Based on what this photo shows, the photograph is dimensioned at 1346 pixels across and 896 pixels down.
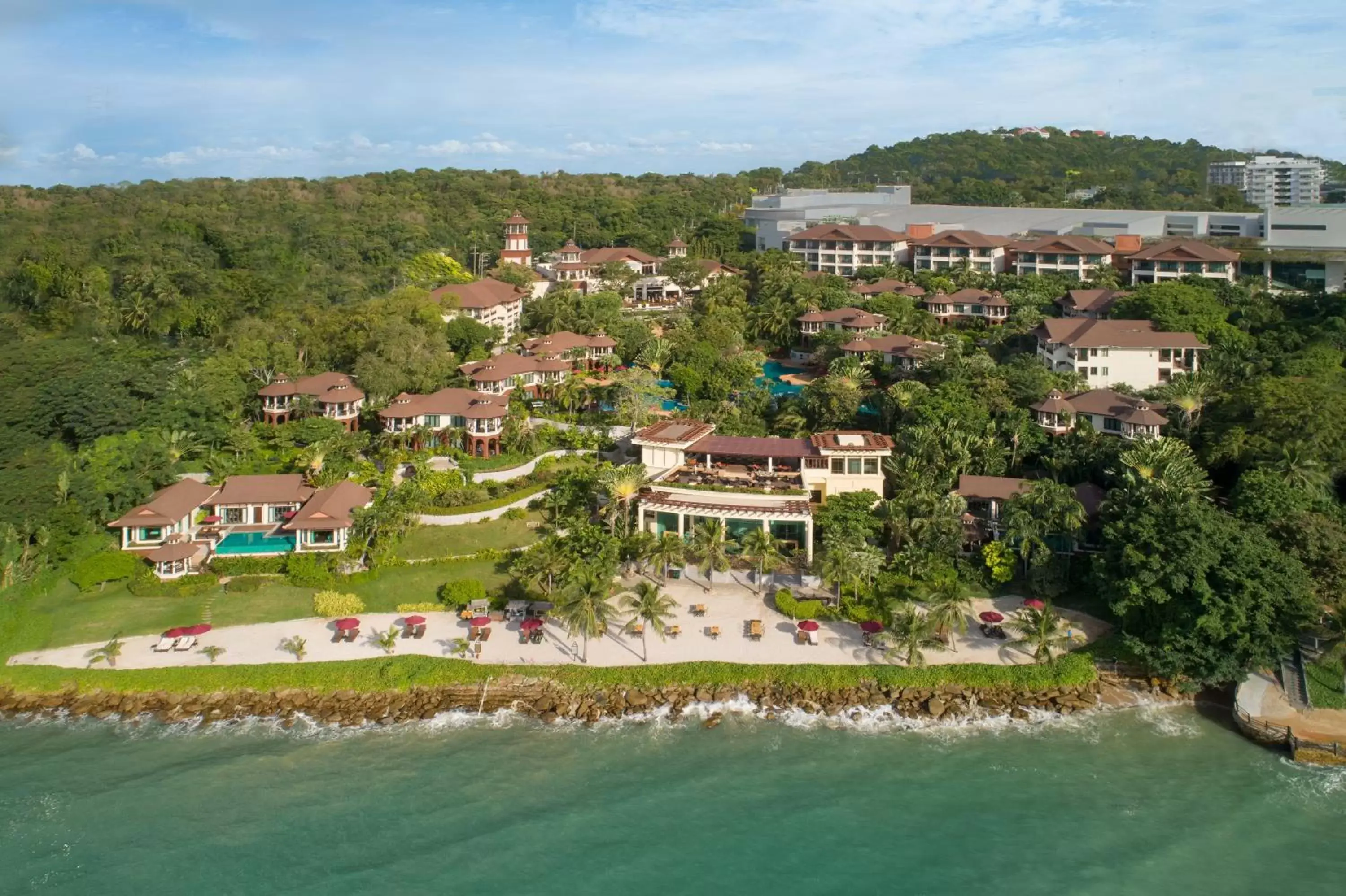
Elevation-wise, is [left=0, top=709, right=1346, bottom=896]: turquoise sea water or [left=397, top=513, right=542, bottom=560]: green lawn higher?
[left=397, top=513, right=542, bottom=560]: green lawn

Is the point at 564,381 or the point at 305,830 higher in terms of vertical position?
the point at 564,381

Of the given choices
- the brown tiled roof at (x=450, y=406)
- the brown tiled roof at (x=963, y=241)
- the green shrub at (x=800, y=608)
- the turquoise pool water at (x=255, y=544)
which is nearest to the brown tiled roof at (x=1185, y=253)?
the brown tiled roof at (x=963, y=241)

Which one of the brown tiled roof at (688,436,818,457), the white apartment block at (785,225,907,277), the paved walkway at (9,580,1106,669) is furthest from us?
the white apartment block at (785,225,907,277)

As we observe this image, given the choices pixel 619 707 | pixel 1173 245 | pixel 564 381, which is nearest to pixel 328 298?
pixel 564 381

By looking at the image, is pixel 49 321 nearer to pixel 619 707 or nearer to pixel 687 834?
pixel 619 707

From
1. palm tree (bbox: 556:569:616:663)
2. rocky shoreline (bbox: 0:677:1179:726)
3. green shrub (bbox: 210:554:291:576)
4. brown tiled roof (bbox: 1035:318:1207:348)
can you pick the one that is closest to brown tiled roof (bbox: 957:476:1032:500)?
rocky shoreline (bbox: 0:677:1179:726)

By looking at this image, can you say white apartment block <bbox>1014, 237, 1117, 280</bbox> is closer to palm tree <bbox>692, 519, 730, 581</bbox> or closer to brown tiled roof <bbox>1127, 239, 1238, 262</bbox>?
brown tiled roof <bbox>1127, 239, 1238, 262</bbox>

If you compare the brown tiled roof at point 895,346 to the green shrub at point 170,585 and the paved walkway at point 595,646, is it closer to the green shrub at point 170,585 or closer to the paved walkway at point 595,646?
the paved walkway at point 595,646
